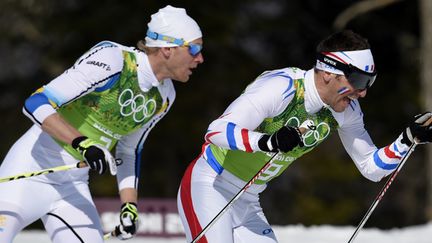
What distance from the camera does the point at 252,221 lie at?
5.61 m

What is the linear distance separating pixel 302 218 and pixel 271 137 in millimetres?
13493

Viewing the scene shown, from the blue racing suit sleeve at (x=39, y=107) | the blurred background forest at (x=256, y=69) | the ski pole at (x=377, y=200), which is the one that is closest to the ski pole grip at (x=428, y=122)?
the ski pole at (x=377, y=200)

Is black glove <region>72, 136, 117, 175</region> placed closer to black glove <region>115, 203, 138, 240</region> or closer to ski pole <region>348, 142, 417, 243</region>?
black glove <region>115, 203, 138, 240</region>

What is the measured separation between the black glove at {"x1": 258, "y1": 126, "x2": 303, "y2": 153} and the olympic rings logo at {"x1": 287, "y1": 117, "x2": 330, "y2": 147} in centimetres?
30

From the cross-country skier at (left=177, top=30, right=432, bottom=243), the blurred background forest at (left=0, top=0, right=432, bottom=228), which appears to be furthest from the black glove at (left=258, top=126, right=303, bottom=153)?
the blurred background forest at (left=0, top=0, right=432, bottom=228)

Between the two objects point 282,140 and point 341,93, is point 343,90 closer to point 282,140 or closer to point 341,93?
point 341,93

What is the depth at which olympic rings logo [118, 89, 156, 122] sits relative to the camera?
18.7 ft

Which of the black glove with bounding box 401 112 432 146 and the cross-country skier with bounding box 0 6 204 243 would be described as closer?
the cross-country skier with bounding box 0 6 204 243

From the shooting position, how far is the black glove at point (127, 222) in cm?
584

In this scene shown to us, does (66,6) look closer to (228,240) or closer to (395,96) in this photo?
(395,96)

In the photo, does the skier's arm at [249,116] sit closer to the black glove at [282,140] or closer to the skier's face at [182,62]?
the black glove at [282,140]

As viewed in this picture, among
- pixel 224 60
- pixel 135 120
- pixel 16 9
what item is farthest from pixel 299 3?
pixel 135 120

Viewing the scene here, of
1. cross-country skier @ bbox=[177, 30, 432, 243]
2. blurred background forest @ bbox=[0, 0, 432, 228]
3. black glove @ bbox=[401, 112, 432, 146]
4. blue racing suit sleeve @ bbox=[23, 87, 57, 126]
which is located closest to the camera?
cross-country skier @ bbox=[177, 30, 432, 243]

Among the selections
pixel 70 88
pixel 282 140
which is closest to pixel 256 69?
pixel 70 88
